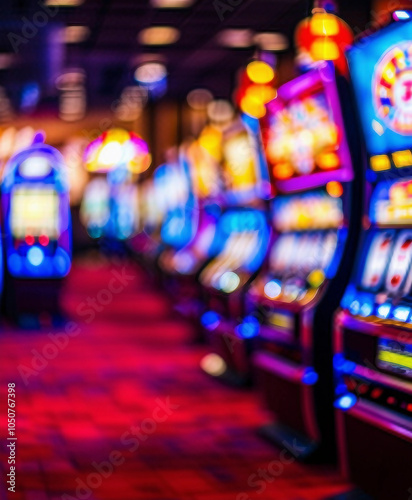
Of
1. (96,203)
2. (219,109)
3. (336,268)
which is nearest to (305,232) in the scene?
(336,268)

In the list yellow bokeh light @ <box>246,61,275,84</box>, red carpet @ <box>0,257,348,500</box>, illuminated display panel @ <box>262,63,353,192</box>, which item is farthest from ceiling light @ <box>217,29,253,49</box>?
illuminated display panel @ <box>262,63,353,192</box>

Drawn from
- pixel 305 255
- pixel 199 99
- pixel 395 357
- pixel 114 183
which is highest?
pixel 199 99

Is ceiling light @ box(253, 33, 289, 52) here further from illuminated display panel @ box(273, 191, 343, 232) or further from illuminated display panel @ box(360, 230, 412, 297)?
illuminated display panel @ box(360, 230, 412, 297)

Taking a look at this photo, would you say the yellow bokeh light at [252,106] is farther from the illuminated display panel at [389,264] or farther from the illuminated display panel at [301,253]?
the illuminated display panel at [389,264]

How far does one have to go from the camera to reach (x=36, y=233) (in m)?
10.4

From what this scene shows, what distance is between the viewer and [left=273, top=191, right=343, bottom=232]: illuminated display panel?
16.2ft

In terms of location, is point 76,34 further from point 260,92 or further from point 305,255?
point 305,255

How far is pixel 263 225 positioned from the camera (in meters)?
6.70

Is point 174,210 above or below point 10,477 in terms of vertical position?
above

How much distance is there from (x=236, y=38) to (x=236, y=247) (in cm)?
716

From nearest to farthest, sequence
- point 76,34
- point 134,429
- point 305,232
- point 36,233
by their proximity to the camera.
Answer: point 305,232 → point 134,429 → point 36,233 → point 76,34

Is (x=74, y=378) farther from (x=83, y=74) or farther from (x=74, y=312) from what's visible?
(x=83, y=74)

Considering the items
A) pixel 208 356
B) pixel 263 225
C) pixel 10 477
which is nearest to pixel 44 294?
pixel 208 356

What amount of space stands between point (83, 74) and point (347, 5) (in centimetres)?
1012
